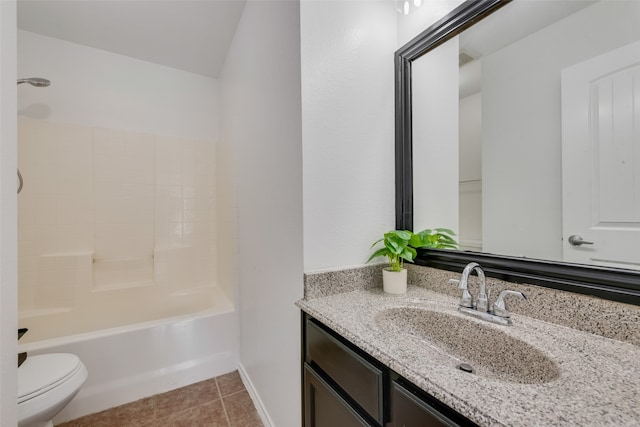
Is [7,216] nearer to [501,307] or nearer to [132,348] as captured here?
[132,348]

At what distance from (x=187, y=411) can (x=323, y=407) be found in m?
1.17

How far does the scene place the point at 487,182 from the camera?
1103mm

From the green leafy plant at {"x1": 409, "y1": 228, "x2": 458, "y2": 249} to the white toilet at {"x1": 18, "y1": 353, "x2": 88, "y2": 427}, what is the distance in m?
1.73

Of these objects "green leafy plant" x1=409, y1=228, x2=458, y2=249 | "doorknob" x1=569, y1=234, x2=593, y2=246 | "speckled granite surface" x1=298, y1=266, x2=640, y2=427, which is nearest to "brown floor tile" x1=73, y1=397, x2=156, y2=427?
"speckled granite surface" x1=298, y1=266, x2=640, y2=427

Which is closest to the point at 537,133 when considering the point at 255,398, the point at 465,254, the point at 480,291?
the point at 465,254

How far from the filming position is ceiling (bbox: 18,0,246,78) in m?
1.69

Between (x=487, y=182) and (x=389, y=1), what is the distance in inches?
40.2

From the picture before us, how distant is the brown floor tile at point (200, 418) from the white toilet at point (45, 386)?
0.52m

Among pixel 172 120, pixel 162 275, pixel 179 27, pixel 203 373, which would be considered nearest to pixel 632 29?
pixel 179 27

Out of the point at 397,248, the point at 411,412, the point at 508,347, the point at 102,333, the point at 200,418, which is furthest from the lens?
the point at 102,333

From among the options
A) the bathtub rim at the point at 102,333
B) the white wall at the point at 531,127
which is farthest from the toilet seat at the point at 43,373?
the white wall at the point at 531,127

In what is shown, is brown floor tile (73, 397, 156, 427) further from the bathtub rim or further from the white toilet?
the bathtub rim

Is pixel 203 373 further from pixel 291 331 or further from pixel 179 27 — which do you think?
pixel 179 27

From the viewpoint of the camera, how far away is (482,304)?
86 cm
